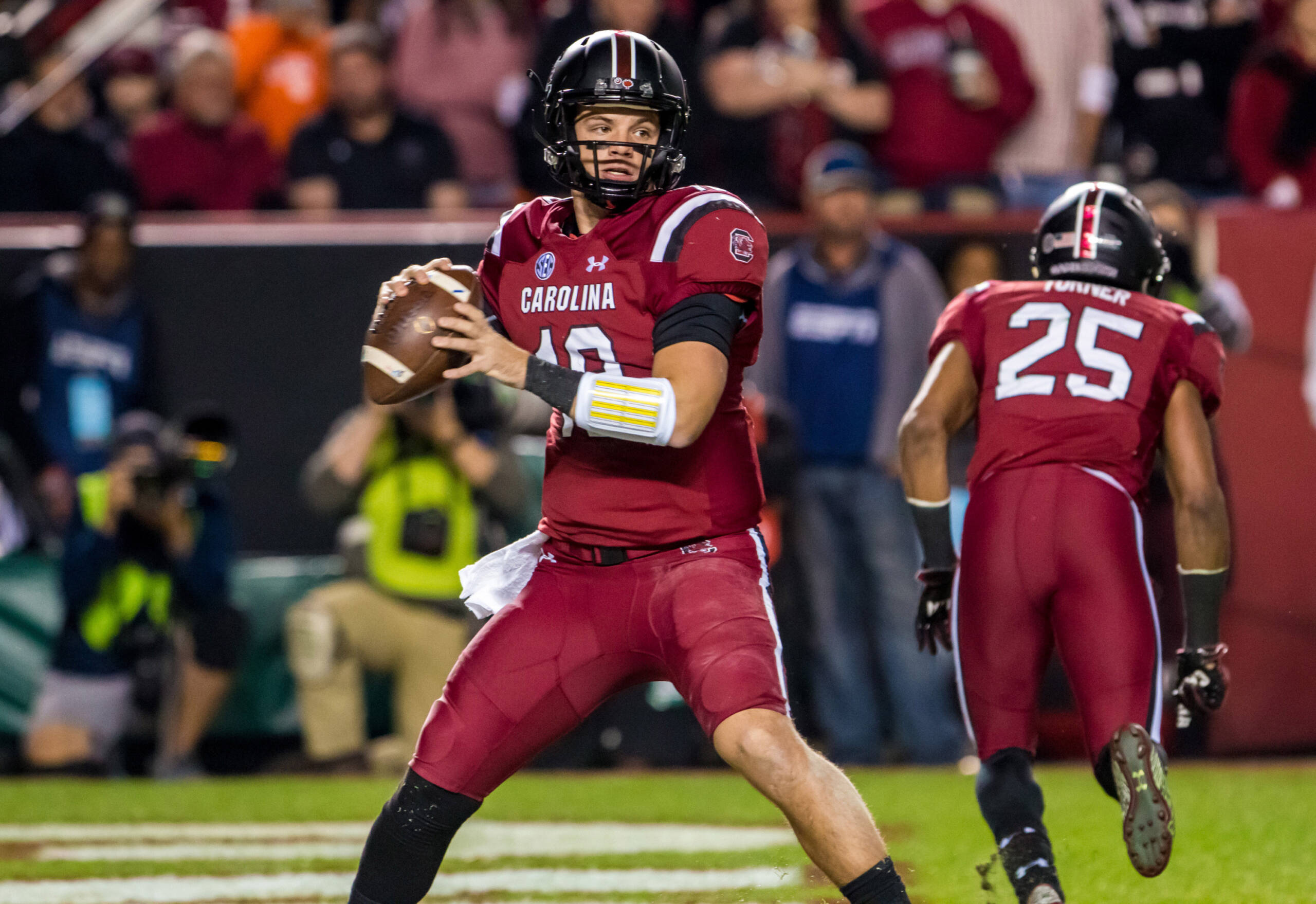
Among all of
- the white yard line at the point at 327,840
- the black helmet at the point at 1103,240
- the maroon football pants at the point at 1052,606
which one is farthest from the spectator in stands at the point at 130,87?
the maroon football pants at the point at 1052,606

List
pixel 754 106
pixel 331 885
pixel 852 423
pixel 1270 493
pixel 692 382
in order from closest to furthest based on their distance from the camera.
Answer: pixel 692 382, pixel 331 885, pixel 852 423, pixel 1270 493, pixel 754 106

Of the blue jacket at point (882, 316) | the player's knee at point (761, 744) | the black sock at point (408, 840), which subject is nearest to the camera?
the player's knee at point (761, 744)

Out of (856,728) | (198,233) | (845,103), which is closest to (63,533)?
(198,233)

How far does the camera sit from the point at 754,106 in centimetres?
859

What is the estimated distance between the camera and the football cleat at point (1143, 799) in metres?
3.70

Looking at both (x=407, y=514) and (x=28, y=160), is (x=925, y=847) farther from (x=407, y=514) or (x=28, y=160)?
(x=28, y=160)

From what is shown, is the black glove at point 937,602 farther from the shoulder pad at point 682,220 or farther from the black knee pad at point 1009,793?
the shoulder pad at point 682,220

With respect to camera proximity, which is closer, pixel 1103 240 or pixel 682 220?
pixel 682 220

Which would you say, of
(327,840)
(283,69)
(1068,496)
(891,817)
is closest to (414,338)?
(1068,496)

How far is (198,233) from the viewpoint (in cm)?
854

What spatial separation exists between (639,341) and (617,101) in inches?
19.6

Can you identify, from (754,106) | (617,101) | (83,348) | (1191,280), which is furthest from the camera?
(754,106)

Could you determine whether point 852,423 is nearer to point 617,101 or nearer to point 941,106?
point 941,106

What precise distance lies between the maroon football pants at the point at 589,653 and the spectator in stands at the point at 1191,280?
4.50m
